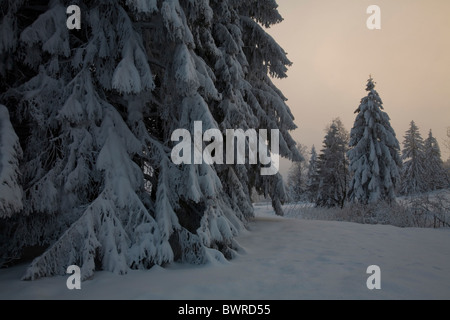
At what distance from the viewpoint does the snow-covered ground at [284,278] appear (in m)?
3.22

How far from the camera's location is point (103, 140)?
14.8 feet

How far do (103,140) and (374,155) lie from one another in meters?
21.0

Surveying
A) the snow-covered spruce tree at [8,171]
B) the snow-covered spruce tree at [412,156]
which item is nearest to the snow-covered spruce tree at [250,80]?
the snow-covered spruce tree at [8,171]

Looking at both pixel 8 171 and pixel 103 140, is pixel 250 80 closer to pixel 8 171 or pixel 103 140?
pixel 103 140

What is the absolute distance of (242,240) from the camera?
254 inches

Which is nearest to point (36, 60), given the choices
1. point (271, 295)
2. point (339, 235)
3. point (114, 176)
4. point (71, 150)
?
point (71, 150)

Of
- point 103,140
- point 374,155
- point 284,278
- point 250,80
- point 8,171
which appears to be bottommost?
point 284,278

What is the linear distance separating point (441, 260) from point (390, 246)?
1123 mm

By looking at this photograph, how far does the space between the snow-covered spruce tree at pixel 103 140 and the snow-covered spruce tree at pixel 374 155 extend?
19.3 metres

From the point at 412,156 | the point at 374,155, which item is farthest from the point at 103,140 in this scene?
the point at 412,156

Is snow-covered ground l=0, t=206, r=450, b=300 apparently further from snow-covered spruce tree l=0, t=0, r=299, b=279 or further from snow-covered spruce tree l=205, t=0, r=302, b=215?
snow-covered spruce tree l=205, t=0, r=302, b=215

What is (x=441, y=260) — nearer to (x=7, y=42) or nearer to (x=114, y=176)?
(x=114, y=176)

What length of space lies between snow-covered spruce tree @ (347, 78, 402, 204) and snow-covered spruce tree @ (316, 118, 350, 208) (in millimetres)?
5948

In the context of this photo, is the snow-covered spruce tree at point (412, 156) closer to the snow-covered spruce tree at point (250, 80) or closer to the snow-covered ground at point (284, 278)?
the snow-covered spruce tree at point (250, 80)
